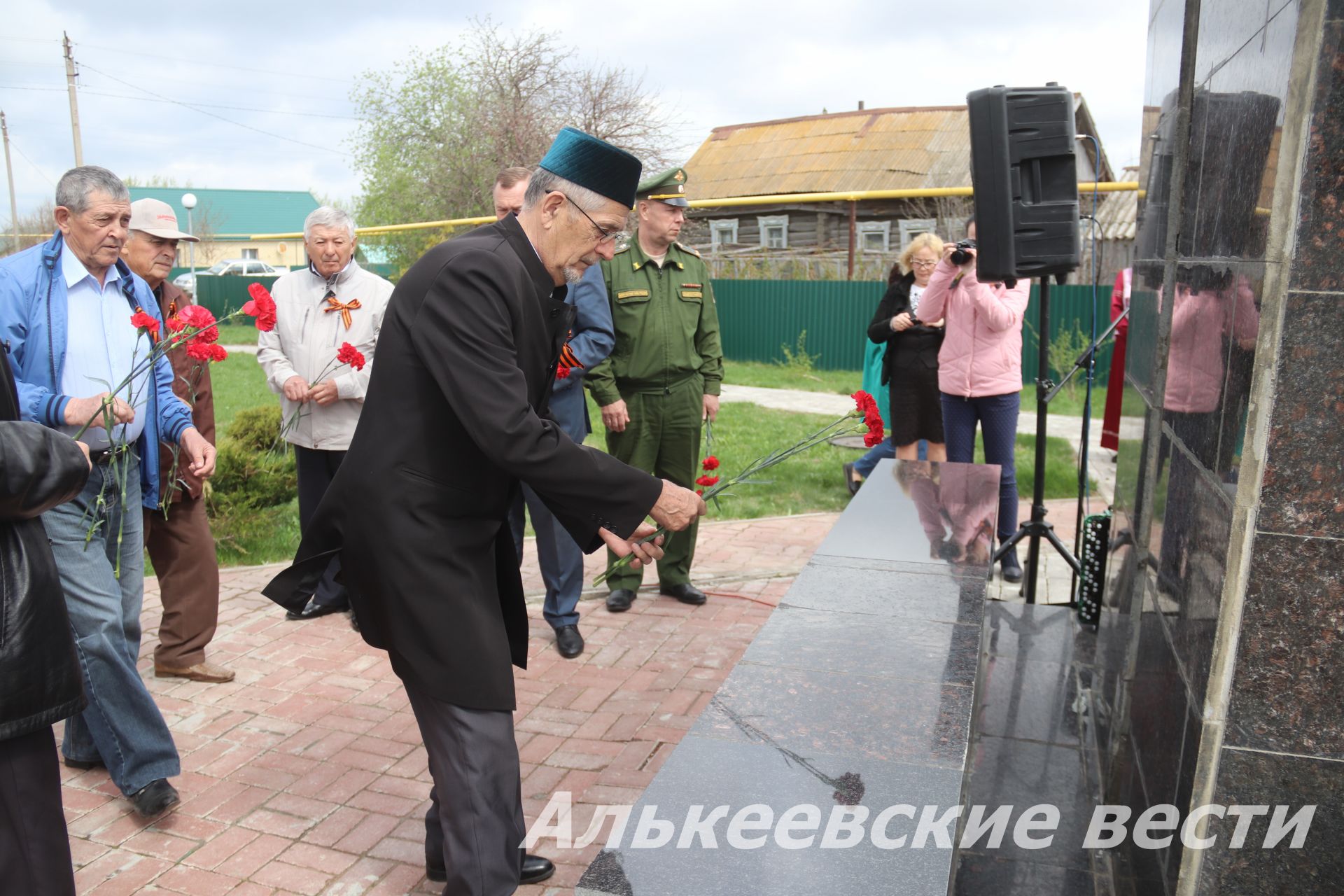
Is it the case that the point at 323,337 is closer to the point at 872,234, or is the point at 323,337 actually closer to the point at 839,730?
the point at 839,730

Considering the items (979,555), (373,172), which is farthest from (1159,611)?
(373,172)

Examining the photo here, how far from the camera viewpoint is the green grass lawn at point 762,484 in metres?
6.75

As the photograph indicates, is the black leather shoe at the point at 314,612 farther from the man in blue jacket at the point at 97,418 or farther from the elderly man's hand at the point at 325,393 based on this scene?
the man in blue jacket at the point at 97,418

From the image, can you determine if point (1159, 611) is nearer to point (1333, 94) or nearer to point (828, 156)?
point (1333, 94)

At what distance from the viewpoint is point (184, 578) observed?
14.7ft

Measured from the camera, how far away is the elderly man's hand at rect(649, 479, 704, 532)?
2742mm

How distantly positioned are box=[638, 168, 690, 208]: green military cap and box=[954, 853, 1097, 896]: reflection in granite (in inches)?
129

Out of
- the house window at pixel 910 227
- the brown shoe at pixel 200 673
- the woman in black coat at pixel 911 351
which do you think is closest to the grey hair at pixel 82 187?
the brown shoe at pixel 200 673

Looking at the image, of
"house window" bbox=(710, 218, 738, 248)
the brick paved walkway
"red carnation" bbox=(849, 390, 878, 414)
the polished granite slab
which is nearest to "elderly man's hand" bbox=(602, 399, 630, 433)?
the brick paved walkway

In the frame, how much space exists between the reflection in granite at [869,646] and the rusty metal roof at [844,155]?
75.0 ft

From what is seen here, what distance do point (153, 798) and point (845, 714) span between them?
7.42ft

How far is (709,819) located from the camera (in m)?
2.26

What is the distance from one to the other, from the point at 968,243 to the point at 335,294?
3.43 meters

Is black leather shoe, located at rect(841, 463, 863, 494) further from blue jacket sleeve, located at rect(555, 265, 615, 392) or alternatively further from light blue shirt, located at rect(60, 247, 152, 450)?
light blue shirt, located at rect(60, 247, 152, 450)
